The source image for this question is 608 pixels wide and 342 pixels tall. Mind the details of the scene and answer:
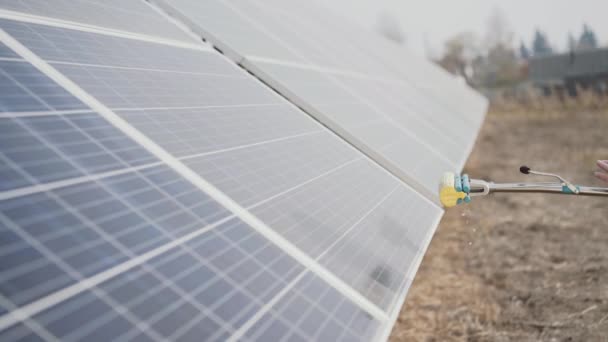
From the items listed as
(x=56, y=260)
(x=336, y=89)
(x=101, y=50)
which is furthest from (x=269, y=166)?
(x=336, y=89)

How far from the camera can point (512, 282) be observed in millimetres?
7355

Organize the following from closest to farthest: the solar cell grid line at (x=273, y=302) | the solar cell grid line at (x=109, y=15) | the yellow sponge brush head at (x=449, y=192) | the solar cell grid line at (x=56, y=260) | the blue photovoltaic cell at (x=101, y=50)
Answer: the solar cell grid line at (x=56, y=260)
the solar cell grid line at (x=273, y=302)
the blue photovoltaic cell at (x=101, y=50)
the yellow sponge brush head at (x=449, y=192)
the solar cell grid line at (x=109, y=15)

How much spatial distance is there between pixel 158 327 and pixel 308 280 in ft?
3.29

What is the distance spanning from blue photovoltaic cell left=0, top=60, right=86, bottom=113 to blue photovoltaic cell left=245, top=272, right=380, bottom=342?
6.27 ft

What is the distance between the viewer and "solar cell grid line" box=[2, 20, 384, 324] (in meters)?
2.69

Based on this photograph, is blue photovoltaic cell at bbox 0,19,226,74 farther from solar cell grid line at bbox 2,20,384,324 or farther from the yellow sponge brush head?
the yellow sponge brush head

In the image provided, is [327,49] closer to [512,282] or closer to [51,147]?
[512,282]

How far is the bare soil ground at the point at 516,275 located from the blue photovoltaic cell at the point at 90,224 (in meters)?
4.05

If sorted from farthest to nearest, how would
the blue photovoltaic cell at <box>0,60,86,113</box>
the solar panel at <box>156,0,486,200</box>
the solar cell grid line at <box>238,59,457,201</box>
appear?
the solar panel at <box>156,0,486,200</box> < the solar cell grid line at <box>238,59,457,201</box> < the blue photovoltaic cell at <box>0,60,86,113</box>

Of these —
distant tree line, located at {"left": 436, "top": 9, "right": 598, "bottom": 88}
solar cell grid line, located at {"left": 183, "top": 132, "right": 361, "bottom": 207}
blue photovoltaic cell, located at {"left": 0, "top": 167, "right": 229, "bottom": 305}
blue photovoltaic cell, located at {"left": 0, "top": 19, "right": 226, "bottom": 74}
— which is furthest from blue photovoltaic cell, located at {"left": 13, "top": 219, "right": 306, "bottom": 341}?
distant tree line, located at {"left": 436, "top": 9, "right": 598, "bottom": 88}

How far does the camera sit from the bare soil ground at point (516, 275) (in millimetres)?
6109

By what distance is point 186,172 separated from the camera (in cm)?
291

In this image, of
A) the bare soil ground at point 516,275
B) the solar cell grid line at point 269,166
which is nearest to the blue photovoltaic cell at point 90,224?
the solar cell grid line at point 269,166

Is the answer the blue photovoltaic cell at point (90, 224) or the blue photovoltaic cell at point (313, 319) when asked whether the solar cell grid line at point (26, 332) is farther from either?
the blue photovoltaic cell at point (313, 319)
